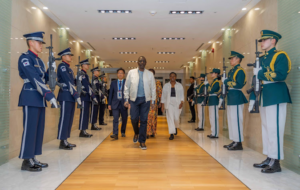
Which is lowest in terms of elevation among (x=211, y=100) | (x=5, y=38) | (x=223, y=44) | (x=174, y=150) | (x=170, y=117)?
(x=174, y=150)

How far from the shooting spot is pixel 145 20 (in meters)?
6.12

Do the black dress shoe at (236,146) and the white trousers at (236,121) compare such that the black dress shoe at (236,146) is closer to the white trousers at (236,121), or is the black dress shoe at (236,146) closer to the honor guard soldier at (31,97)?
the white trousers at (236,121)

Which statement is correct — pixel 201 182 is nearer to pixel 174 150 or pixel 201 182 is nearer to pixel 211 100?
pixel 174 150

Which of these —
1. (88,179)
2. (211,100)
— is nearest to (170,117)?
(211,100)

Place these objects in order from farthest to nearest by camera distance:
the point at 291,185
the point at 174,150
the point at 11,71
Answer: the point at 174,150, the point at 11,71, the point at 291,185

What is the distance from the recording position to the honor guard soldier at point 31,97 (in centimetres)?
313

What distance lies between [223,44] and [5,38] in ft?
18.7

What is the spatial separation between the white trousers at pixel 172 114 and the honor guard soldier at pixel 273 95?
8.49 feet

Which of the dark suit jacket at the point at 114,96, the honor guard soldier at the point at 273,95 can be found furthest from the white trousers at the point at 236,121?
the dark suit jacket at the point at 114,96

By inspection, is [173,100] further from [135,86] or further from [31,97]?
[31,97]

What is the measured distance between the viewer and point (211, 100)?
612 centimetres

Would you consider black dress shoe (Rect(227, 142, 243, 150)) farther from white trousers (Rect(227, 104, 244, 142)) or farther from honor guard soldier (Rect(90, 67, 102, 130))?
honor guard soldier (Rect(90, 67, 102, 130))

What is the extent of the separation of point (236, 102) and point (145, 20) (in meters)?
3.20

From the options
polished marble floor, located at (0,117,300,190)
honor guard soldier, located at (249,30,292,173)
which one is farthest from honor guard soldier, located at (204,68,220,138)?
honor guard soldier, located at (249,30,292,173)
